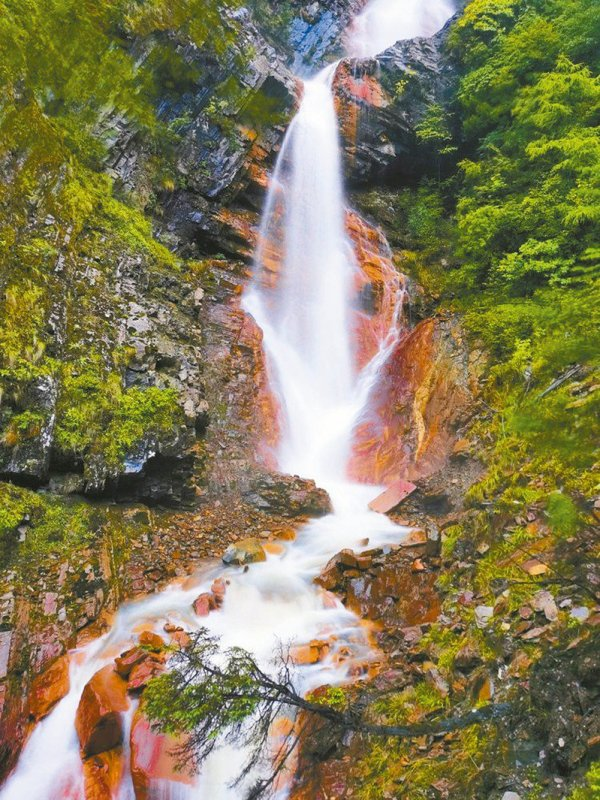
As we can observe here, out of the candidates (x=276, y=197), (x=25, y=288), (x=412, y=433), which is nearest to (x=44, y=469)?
(x=25, y=288)

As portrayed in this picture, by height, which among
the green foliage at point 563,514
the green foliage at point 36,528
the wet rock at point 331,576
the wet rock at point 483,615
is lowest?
the green foliage at point 36,528

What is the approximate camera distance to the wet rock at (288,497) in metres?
8.71

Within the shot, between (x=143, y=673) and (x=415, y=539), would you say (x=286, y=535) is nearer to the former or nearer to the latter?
(x=415, y=539)

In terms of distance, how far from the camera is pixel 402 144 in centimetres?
1783

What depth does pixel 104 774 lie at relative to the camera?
4.14 meters

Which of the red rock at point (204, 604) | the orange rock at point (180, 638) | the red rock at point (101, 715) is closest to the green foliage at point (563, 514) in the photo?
the orange rock at point (180, 638)

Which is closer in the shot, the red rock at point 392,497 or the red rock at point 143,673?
the red rock at point 143,673

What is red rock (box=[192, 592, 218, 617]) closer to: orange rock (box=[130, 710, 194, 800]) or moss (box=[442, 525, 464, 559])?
orange rock (box=[130, 710, 194, 800])

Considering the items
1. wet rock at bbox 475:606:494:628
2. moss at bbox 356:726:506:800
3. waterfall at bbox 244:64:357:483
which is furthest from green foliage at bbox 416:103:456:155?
moss at bbox 356:726:506:800

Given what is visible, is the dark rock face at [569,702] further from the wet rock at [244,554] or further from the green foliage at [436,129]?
the green foliage at [436,129]

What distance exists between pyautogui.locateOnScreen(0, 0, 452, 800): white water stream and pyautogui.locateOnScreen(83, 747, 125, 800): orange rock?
3.1 inches

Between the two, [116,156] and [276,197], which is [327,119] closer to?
[276,197]

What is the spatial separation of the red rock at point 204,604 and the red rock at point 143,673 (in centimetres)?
112

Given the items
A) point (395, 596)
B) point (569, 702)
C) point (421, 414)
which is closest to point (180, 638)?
point (395, 596)
